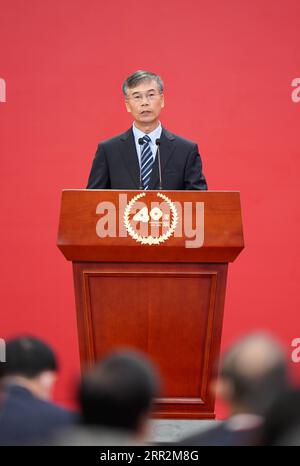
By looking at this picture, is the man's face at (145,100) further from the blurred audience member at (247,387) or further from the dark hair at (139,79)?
the blurred audience member at (247,387)

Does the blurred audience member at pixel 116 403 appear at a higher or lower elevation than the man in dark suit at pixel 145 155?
lower

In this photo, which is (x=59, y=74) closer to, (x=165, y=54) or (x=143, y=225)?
(x=165, y=54)

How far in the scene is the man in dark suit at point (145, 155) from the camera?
3.60 metres

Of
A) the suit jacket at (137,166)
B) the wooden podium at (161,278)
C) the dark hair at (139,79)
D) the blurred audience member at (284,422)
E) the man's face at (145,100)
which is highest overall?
the dark hair at (139,79)

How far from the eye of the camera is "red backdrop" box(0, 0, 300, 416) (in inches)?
198

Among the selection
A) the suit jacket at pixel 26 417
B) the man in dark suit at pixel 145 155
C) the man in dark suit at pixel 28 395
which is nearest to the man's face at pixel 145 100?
the man in dark suit at pixel 145 155

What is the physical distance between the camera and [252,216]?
16.5 feet

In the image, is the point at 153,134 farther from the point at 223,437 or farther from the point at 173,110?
the point at 223,437

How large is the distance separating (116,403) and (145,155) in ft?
7.12

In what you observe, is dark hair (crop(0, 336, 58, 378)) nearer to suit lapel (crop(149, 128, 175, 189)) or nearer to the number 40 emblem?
the number 40 emblem

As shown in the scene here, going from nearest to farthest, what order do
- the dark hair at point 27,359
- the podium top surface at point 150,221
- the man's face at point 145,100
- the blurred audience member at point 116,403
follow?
the blurred audience member at point 116,403 < the dark hair at point 27,359 < the podium top surface at point 150,221 < the man's face at point 145,100

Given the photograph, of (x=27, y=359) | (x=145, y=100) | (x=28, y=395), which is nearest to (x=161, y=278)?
(x=145, y=100)

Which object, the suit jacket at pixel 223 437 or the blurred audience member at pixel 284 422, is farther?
the suit jacket at pixel 223 437

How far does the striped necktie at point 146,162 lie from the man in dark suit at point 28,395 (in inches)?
56.8
